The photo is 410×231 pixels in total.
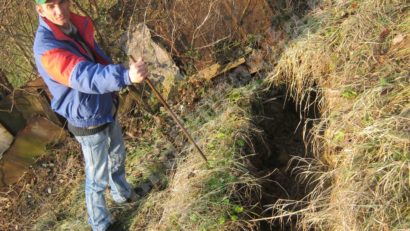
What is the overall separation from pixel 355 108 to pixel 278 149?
3.42ft

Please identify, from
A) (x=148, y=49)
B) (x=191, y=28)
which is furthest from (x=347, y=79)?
(x=148, y=49)

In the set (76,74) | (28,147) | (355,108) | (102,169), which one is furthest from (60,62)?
(28,147)

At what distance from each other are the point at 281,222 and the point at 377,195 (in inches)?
35.6

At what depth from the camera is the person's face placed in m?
2.90

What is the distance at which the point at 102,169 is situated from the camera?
3.61 m

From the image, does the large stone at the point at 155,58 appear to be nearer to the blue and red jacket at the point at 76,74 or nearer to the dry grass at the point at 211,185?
the dry grass at the point at 211,185

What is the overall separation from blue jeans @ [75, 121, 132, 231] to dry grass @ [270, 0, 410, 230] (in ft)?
4.74

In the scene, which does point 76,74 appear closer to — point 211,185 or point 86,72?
point 86,72

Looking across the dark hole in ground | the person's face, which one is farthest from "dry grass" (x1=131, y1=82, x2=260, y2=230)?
the person's face

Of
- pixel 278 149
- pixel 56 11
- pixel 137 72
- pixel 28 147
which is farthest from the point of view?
pixel 28 147

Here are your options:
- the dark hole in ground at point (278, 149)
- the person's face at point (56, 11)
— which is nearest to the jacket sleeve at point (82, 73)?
the person's face at point (56, 11)

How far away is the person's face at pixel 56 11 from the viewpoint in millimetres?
2896

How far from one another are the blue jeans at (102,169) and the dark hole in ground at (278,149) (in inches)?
47.5

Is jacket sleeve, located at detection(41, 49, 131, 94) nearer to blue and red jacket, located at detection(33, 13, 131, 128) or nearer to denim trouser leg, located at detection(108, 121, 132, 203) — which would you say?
blue and red jacket, located at detection(33, 13, 131, 128)
